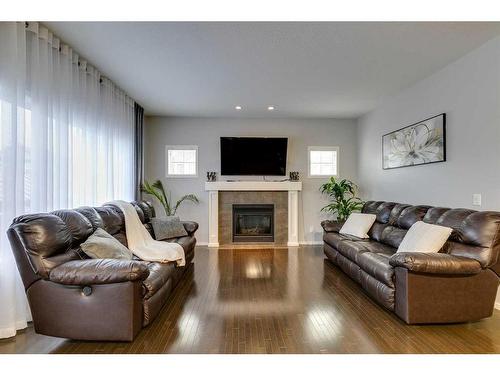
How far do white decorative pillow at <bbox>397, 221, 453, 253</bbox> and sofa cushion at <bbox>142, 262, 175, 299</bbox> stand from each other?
259cm

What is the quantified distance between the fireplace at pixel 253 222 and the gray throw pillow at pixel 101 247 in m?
3.66

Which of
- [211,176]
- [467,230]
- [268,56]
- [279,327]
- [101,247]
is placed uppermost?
[268,56]

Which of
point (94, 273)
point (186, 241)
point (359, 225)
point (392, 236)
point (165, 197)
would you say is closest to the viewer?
point (94, 273)

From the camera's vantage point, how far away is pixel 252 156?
643 cm

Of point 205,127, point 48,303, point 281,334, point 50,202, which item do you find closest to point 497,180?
point 281,334

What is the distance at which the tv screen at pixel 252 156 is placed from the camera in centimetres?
639

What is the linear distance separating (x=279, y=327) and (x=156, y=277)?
3.95ft

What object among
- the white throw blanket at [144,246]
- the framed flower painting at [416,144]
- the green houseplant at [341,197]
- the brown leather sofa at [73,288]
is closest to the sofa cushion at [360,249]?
the framed flower painting at [416,144]

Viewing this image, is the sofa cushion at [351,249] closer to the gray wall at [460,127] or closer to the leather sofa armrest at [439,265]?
the leather sofa armrest at [439,265]

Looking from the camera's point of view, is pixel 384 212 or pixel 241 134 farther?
pixel 241 134

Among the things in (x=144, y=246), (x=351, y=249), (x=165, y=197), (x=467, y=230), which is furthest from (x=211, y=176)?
(x=467, y=230)

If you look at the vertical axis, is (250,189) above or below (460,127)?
below

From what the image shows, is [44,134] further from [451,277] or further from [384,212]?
[384,212]
